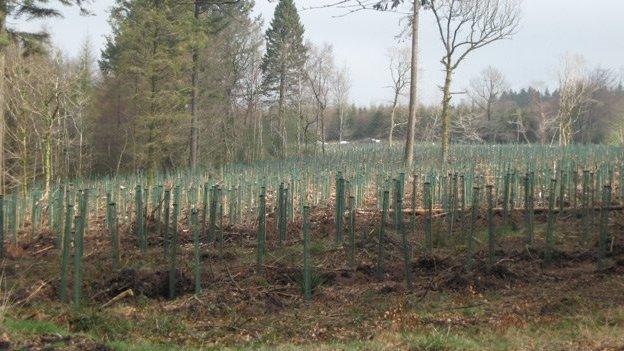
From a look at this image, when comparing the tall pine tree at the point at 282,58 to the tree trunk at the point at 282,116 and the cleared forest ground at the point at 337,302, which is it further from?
the cleared forest ground at the point at 337,302

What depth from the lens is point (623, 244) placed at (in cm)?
835

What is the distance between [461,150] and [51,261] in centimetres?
2384

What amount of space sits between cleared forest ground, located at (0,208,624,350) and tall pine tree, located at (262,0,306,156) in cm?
2966

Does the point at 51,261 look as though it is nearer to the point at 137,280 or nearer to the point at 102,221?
the point at 137,280

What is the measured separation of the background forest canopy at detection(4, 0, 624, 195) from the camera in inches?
866

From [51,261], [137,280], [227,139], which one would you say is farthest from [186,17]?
[137,280]

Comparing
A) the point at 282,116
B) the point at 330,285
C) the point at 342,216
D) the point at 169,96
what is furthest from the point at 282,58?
the point at 330,285

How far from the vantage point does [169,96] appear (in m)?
26.3

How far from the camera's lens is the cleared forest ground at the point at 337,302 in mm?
5391

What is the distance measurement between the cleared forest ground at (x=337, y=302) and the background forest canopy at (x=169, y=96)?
24.6 ft

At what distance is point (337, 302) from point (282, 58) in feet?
107

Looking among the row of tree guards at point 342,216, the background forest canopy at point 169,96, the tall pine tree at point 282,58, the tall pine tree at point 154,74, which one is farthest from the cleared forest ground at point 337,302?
the tall pine tree at point 282,58

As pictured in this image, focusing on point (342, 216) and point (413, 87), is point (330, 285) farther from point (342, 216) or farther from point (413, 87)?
point (413, 87)

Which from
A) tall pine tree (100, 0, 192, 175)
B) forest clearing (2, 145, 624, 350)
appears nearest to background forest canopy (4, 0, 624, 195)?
tall pine tree (100, 0, 192, 175)
